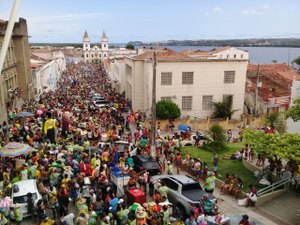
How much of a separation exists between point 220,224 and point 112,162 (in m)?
7.41

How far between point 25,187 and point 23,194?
18.5 inches

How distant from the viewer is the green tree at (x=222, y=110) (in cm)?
3428

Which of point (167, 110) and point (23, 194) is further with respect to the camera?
point (167, 110)

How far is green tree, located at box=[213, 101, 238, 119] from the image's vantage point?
34.3 meters

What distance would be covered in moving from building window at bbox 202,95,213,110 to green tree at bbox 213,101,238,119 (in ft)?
2.46

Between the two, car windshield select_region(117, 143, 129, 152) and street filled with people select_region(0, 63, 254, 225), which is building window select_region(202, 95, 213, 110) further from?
Result: car windshield select_region(117, 143, 129, 152)

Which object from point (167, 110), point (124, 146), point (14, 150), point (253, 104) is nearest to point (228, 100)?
point (253, 104)

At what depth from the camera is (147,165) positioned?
1750 centimetres

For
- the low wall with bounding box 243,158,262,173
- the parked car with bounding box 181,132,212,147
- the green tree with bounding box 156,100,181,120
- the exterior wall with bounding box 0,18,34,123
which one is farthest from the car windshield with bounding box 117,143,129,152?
the exterior wall with bounding box 0,18,34,123

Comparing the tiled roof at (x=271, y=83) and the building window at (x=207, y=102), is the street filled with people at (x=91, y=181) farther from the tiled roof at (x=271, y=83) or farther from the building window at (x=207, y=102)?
the tiled roof at (x=271, y=83)

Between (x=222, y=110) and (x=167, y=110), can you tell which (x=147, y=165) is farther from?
(x=222, y=110)

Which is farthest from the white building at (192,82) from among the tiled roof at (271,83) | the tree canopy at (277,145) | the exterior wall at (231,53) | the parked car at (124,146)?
the exterior wall at (231,53)

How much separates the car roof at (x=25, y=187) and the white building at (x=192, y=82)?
21135 mm

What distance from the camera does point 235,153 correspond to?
21812 mm
